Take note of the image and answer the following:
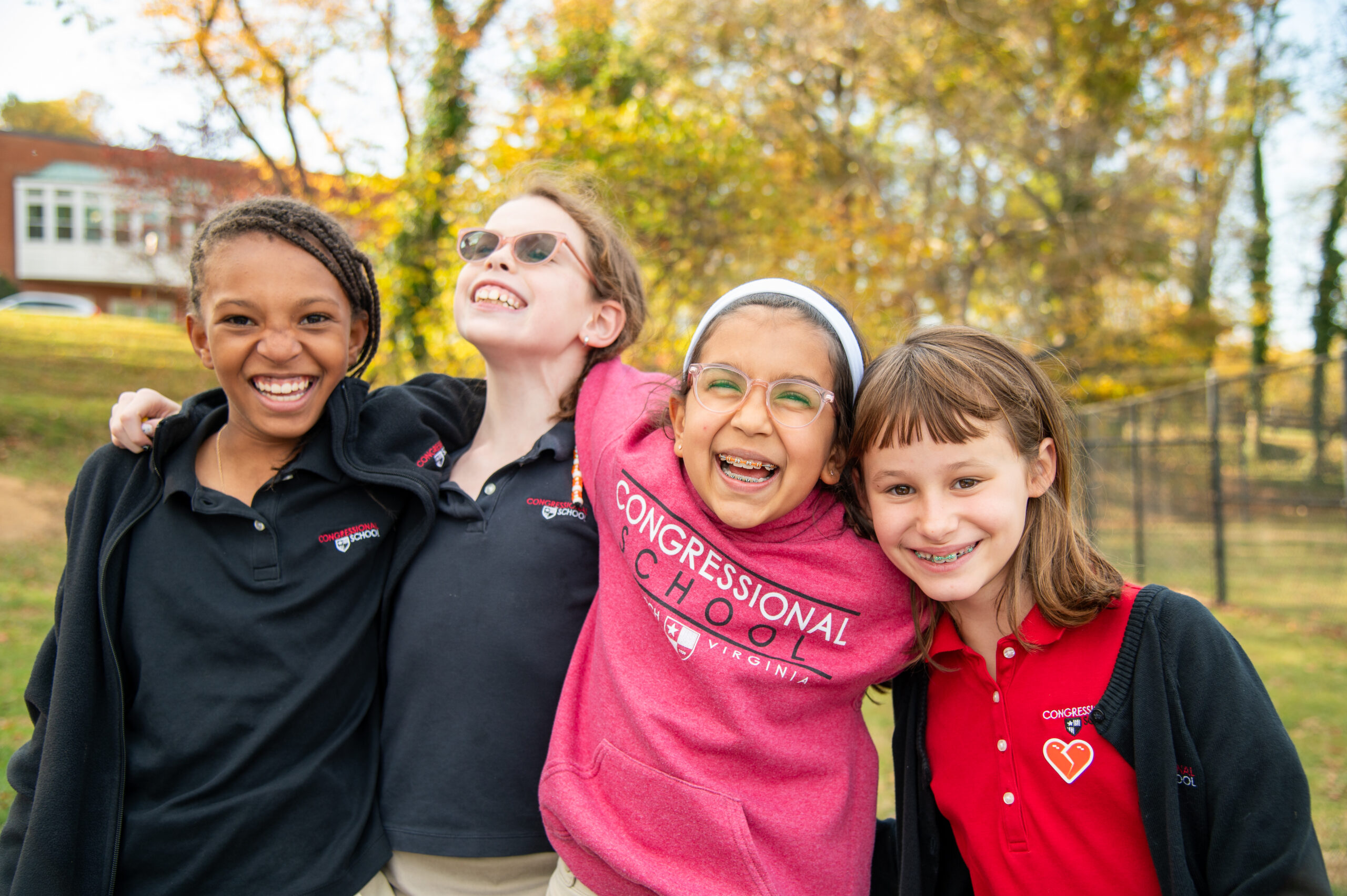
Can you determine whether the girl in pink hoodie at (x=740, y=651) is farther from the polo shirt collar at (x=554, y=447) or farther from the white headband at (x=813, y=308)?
the polo shirt collar at (x=554, y=447)

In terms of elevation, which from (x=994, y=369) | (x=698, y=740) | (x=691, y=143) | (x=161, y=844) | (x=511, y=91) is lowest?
Answer: (x=161, y=844)

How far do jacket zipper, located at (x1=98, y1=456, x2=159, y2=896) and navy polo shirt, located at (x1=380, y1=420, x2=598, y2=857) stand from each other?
540mm

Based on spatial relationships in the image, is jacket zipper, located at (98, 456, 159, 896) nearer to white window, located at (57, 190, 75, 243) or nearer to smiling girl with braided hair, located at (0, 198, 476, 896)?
smiling girl with braided hair, located at (0, 198, 476, 896)

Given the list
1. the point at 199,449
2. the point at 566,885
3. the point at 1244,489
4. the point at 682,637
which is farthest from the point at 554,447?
the point at 1244,489

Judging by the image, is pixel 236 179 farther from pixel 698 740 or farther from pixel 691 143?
pixel 698 740

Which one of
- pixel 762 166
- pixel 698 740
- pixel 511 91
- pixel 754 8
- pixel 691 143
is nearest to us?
pixel 698 740

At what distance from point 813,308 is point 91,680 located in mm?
1775

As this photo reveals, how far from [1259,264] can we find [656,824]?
2256 centimetres

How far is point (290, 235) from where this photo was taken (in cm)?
208

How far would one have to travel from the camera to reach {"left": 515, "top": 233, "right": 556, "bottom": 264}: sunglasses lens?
7.79 feet

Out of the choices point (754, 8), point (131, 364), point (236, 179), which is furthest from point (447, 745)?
point (131, 364)

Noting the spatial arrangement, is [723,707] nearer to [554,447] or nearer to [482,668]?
[482,668]

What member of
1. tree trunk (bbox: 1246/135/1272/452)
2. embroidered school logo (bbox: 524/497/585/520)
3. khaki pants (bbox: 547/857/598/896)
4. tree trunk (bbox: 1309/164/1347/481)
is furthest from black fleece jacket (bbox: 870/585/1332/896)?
tree trunk (bbox: 1246/135/1272/452)

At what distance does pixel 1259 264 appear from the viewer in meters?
19.3
